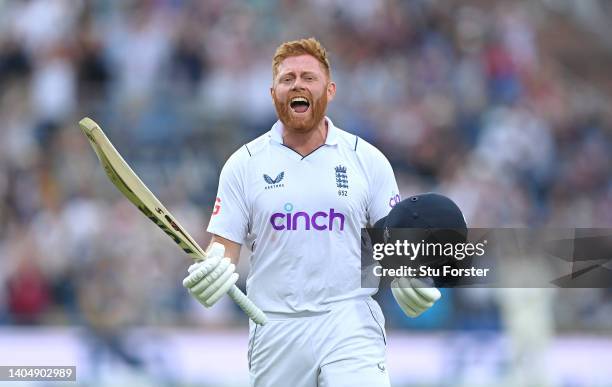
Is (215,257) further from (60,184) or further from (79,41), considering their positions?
(79,41)

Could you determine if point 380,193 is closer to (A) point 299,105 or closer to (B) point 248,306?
(A) point 299,105

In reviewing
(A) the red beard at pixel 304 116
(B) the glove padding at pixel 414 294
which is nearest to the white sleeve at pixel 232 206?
(A) the red beard at pixel 304 116

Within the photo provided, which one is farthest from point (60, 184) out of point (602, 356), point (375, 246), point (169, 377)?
point (375, 246)

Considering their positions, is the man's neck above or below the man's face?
below

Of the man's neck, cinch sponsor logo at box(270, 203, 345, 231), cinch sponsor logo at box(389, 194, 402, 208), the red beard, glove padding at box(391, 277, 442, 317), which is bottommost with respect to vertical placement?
glove padding at box(391, 277, 442, 317)

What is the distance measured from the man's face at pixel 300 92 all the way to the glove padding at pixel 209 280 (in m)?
0.90

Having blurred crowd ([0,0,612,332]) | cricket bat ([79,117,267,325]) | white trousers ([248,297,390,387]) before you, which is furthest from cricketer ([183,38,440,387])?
blurred crowd ([0,0,612,332])

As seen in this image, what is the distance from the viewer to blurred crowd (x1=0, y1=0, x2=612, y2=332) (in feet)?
41.4

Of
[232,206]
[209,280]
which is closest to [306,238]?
[232,206]

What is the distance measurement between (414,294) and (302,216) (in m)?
0.67

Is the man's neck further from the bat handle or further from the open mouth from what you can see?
the bat handle

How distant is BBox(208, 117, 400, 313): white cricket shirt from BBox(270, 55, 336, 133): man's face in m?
0.17

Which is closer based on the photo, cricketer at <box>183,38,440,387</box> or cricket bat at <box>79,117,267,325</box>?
cricket bat at <box>79,117,267,325</box>

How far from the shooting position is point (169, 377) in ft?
37.5
